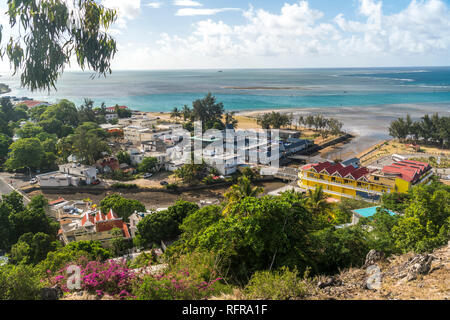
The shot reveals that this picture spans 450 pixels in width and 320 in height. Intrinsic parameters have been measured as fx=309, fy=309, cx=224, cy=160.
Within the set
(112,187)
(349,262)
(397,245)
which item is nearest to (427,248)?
(397,245)

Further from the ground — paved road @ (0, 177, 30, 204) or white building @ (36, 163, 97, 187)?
white building @ (36, 163, 97, 187)

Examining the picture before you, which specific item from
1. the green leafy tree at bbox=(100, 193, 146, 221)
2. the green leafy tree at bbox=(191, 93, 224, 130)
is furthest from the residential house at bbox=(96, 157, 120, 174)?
the green leafy tree at bbox=(191, 93, 224, 130)

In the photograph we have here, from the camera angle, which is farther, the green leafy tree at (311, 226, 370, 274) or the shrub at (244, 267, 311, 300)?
the green leafy tree at (311, 226, 370, 274)

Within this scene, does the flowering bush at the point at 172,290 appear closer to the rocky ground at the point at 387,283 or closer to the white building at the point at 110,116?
the rocky ground at the point at 387,283

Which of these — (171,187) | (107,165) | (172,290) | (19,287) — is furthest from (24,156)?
(172,290)

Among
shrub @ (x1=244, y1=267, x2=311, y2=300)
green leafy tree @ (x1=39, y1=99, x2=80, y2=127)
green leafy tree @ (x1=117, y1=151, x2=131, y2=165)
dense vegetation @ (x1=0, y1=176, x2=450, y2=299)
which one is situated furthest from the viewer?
green leafy tree @ (x1=39, y1=99, x2=80, y2=127)

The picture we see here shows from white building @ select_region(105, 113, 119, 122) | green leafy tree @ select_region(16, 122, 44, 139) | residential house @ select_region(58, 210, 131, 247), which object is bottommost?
residential house @ select_region(58, 210, 131, 247)

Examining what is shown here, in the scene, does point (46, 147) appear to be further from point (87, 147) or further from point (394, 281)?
point (394, 281)

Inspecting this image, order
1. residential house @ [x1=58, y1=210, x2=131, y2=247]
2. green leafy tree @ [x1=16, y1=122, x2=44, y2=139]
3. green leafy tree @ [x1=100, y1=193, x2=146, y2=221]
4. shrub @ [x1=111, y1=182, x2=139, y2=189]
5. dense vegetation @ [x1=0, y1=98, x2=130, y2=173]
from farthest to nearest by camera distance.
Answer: green leafy tree @ [x1=16, y1=122, x2=44, y2=139]
dense vegetation @ [x1=0, y1=98, x2=130, y2=173]
shrub @ [x1=111, y1=182, x2=139, y2=189]
green leafy tree @ [x1=100, y1=193, x2=146, y2=221]
residential house @ [x1=58, y1=210, x2=131, y2=247]

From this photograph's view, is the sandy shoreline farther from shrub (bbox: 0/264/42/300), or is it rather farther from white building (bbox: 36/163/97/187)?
shrub (bbox: 0/264/42/300)
